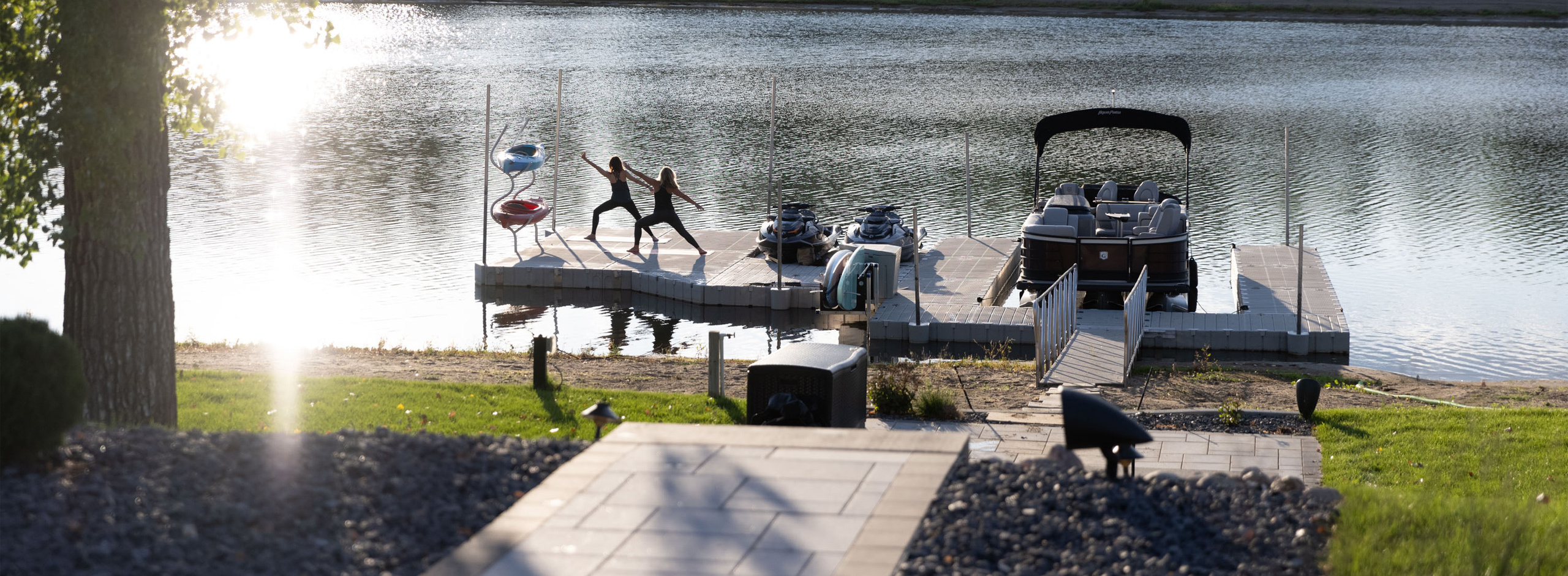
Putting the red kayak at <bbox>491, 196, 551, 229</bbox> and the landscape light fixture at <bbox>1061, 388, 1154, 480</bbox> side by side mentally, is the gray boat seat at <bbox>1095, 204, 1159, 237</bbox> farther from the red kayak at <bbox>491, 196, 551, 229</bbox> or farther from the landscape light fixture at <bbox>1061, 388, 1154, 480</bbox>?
the landscape light fixture at <bbox>1061, 388, 1154, 480</bbox>

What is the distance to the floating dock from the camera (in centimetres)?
1560

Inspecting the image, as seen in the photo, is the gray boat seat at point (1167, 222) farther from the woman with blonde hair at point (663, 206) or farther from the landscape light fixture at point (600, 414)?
the landscape light fixture at point (600, 414)

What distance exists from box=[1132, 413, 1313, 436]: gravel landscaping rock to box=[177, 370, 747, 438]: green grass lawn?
3.13m

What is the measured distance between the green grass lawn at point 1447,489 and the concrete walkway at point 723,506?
1894 millimetres

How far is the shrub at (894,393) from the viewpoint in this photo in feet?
34.3

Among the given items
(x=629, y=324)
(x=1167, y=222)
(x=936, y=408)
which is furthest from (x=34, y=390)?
(x=1167, y=222)

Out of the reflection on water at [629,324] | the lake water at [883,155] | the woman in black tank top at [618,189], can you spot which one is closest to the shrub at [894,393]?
the reflection on water at [629,324]

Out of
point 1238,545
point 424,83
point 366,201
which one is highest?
point 424,83

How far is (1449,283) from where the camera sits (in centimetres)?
1964

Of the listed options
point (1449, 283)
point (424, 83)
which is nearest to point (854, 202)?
point (1449, 283)

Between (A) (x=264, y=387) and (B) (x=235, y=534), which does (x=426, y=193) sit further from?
(B) (x=235, y=534)

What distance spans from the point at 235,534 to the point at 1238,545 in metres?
4.04

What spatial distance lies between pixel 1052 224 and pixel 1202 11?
5312 centimetres

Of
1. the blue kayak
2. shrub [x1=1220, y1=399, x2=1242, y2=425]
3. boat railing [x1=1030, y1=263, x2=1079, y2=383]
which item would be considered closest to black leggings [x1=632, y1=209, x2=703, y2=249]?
the blue kayak
